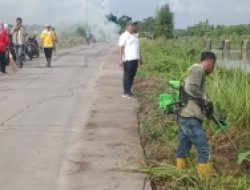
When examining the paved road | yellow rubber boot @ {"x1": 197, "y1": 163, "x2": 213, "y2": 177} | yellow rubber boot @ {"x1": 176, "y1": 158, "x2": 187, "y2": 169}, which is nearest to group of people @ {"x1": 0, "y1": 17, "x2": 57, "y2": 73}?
the paved road

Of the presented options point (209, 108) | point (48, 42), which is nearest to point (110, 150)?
point (209, 108)

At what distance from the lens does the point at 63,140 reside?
8.13m

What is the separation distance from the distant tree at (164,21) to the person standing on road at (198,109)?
126ft

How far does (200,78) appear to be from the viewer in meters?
6.18

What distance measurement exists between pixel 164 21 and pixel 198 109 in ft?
130

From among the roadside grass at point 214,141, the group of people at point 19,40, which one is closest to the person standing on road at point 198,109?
the roadside grass at point 214,141

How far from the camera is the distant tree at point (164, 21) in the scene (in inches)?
1771

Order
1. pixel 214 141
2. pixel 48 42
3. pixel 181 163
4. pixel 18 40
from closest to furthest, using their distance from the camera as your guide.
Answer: pixel 181 163
pixel 214 141
pixel 18 40
pixel 48 42

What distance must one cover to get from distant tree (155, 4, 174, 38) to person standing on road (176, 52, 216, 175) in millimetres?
38421

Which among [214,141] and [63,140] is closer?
[214,141]

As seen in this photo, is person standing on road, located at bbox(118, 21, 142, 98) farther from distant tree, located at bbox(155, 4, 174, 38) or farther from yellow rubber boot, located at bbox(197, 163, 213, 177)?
distant tree, located at bbox(155, 4, 174, 38)

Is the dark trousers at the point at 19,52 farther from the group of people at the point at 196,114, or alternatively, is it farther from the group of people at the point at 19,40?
the group of people at the point at 196,114

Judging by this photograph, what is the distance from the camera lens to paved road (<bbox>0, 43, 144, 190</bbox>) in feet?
20.4

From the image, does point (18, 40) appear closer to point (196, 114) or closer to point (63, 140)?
point (63, 140)
